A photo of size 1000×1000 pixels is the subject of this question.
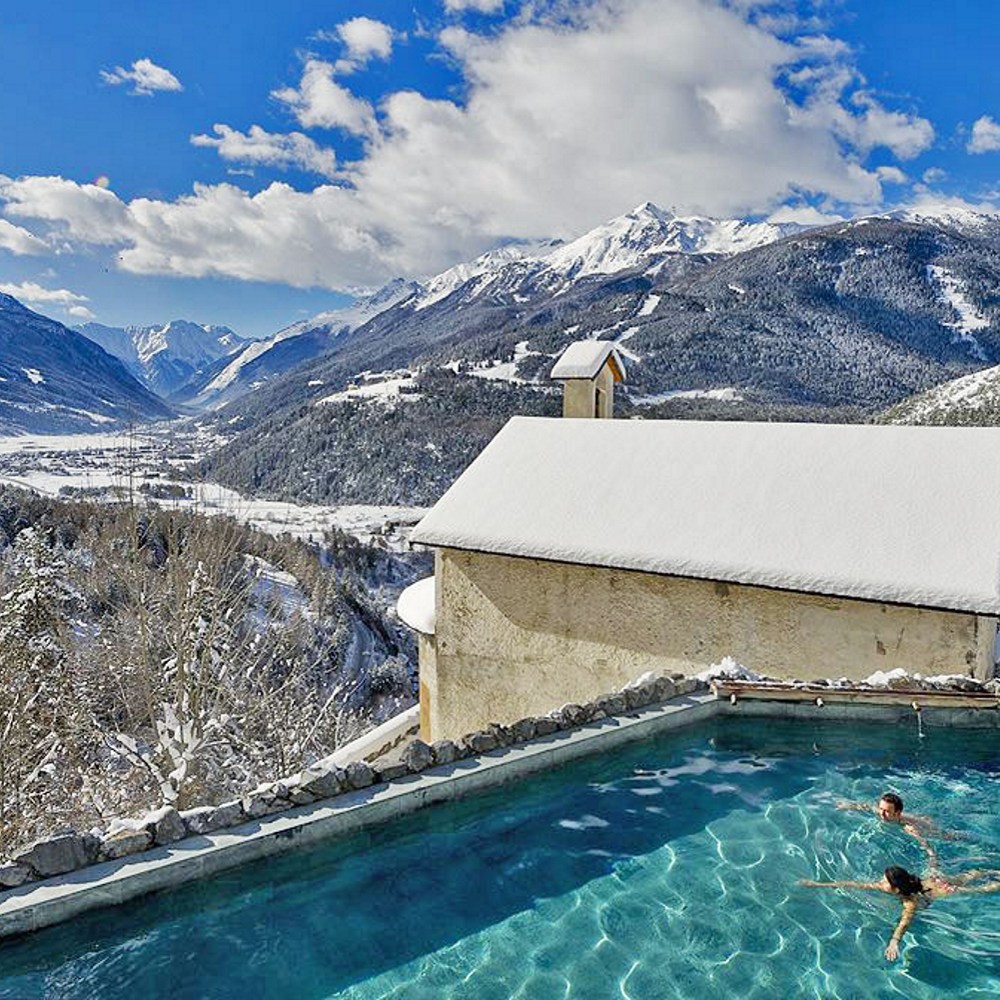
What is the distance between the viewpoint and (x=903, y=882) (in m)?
5.12

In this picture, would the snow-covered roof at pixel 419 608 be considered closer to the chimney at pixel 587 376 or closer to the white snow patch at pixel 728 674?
the chimney at pixel 587 376

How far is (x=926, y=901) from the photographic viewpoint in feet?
16.8

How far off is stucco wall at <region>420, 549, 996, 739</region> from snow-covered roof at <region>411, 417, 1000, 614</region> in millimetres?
441

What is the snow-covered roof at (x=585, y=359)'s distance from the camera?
16.3 m

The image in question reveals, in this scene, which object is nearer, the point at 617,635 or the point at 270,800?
the point at 270,800

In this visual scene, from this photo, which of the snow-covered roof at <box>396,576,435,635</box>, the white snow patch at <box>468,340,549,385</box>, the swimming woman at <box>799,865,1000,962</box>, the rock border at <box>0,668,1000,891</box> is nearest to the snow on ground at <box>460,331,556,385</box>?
the white snow patch at <box>468,340,549,385</box>

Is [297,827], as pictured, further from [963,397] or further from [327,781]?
[963,397]

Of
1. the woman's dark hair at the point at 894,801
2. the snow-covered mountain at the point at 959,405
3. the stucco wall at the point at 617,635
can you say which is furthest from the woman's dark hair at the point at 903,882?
the snow-covered mountain at the point at 959,405

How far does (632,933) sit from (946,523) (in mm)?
7717

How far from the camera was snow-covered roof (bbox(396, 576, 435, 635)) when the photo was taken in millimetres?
13534

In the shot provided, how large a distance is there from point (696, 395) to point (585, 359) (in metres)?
158

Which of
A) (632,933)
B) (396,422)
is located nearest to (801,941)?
(632,933)

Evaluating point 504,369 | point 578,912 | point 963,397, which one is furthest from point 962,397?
point 578,912

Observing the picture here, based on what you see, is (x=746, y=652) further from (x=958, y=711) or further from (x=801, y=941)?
(x=801, y=941)
